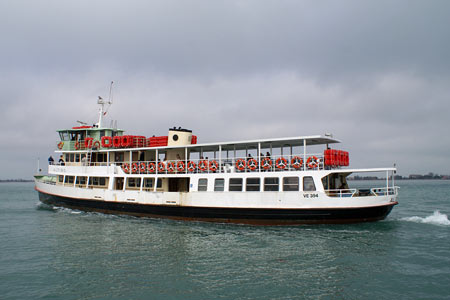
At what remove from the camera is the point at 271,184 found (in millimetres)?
18984

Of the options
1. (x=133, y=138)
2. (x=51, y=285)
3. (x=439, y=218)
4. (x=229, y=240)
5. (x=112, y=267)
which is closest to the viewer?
(x=51, y=285)

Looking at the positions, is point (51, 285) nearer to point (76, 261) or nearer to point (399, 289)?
point (76, 261)

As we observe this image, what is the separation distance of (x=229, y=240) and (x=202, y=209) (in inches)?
195

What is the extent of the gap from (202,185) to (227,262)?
8988 mm

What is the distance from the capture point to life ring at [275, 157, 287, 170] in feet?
62.5

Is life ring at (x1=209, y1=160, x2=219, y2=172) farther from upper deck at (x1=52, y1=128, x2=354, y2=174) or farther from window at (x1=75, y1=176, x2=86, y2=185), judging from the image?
window at (x1=75, y1=176, x2=86, y2=185)

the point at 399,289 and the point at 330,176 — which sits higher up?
the point at 330,176

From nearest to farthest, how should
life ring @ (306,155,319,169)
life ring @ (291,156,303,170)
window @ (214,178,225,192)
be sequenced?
life ring @ (306,155,319,169)
life ring @ (291,156,303,170)
window @ (214,178,225,192)

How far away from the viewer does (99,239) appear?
1645 cm

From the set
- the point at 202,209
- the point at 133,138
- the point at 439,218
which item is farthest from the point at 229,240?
the point at 439,218

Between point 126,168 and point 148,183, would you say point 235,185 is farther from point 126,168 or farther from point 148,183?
point 126,168

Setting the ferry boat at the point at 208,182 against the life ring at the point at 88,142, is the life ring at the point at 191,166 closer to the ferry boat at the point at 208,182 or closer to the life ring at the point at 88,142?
the ferry boat at the point at 208,182

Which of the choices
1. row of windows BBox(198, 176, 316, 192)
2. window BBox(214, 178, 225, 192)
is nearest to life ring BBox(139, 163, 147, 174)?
row of windows BBox(198, 176, 316, 192)

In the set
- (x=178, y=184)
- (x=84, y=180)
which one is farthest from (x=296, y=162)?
(x=84, y=180)
